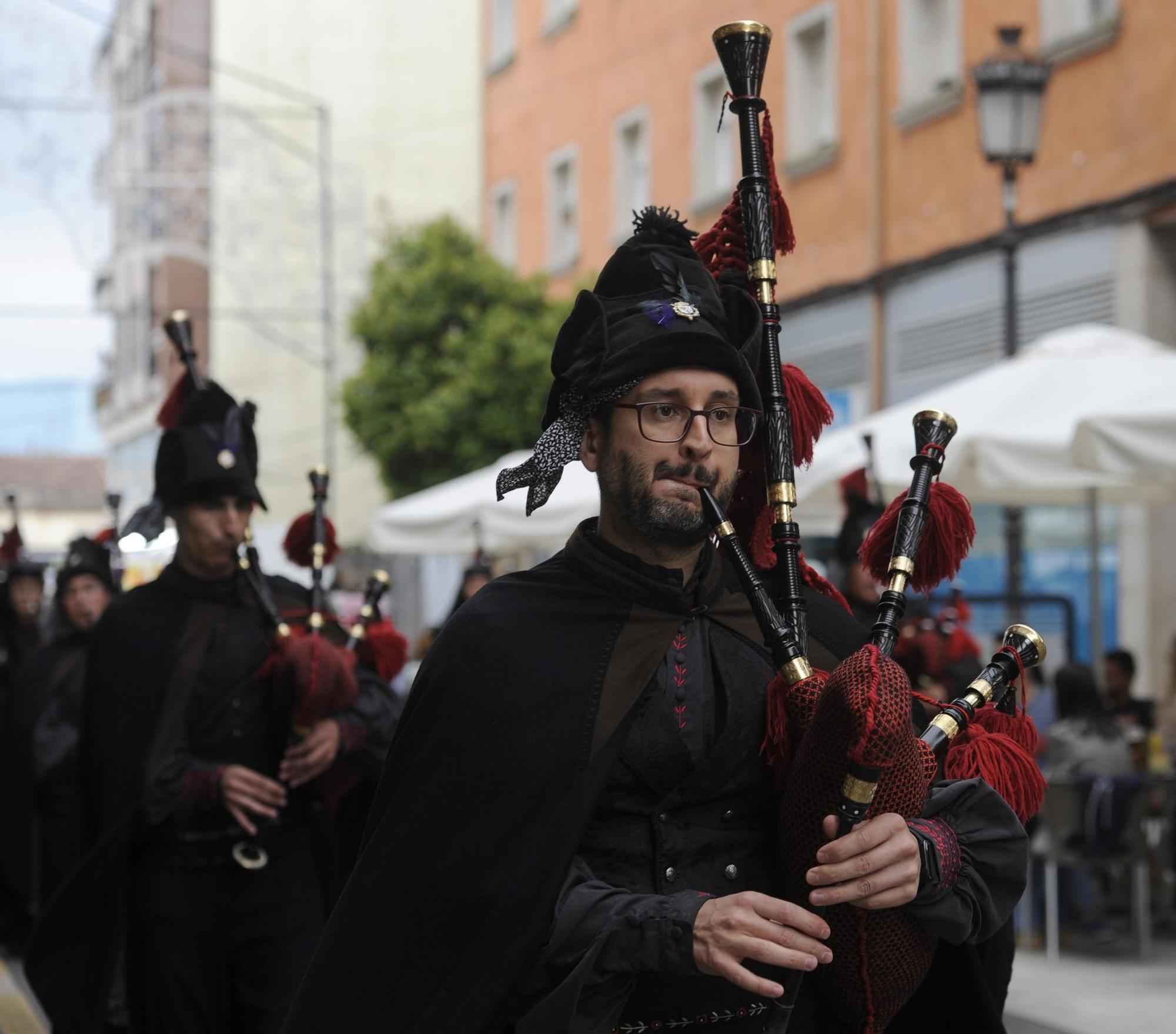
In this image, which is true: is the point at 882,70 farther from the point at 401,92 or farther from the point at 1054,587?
the point at 401,92

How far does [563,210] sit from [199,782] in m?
21.4

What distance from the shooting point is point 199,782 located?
586cm

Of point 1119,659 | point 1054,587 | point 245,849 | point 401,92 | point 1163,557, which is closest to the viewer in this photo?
point 245,849

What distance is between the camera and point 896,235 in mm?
18125

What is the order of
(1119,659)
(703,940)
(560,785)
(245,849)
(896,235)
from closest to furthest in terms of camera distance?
(703,940)
(560,785)
(245,849)
(1119,659)
(896,235)

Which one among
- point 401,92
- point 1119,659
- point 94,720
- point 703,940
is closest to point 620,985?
point 703,940

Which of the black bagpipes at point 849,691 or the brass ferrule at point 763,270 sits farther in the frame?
the brass ferrule at point 763,270

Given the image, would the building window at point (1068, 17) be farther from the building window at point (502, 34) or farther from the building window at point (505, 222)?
the building window at point (502, 34)

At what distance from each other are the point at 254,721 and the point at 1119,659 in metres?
6.13

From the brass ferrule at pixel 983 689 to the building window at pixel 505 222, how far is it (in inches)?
985

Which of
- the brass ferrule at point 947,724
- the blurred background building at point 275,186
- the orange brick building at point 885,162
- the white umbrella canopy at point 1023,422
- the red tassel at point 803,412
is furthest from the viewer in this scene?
the blurred background building at point 275,186

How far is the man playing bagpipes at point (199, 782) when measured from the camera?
19.2 feet

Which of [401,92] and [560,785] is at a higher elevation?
[401,92]

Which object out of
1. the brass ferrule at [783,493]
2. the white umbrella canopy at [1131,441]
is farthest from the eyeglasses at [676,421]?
the white umbrella canopy at [1131,441]
